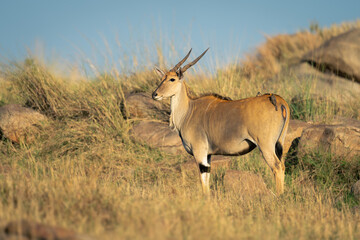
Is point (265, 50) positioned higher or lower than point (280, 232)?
higher

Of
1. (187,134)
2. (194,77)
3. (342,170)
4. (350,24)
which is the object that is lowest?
(342,170)

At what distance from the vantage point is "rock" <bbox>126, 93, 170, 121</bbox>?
971cm

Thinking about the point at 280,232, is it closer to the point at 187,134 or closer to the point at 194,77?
the point at 187,134

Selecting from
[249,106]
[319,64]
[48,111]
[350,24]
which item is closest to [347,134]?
[249,106]

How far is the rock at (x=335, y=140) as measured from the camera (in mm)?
7273

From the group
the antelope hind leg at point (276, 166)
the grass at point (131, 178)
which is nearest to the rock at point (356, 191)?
the grass at point (131, 178)

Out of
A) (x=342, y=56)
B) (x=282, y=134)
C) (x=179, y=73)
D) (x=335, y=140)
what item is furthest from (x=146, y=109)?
(x=342, y=56)

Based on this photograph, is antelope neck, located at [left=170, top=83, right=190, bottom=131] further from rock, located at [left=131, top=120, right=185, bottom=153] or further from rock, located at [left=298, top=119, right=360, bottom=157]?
rock, located at [left=298, top=119, right=360, bottom=157]

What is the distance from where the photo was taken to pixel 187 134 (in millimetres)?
6516

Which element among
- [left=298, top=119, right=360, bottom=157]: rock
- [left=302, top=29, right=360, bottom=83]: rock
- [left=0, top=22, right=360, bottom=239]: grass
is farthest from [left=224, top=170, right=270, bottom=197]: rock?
[left=302, top=29, right=360, bottom=83]: rock

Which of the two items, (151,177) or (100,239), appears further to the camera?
(151,177)

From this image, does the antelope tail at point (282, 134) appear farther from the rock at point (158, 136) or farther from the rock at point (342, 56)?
the rock at point (342, 56)

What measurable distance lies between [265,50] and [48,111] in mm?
11939

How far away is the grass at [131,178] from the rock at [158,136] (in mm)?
178
